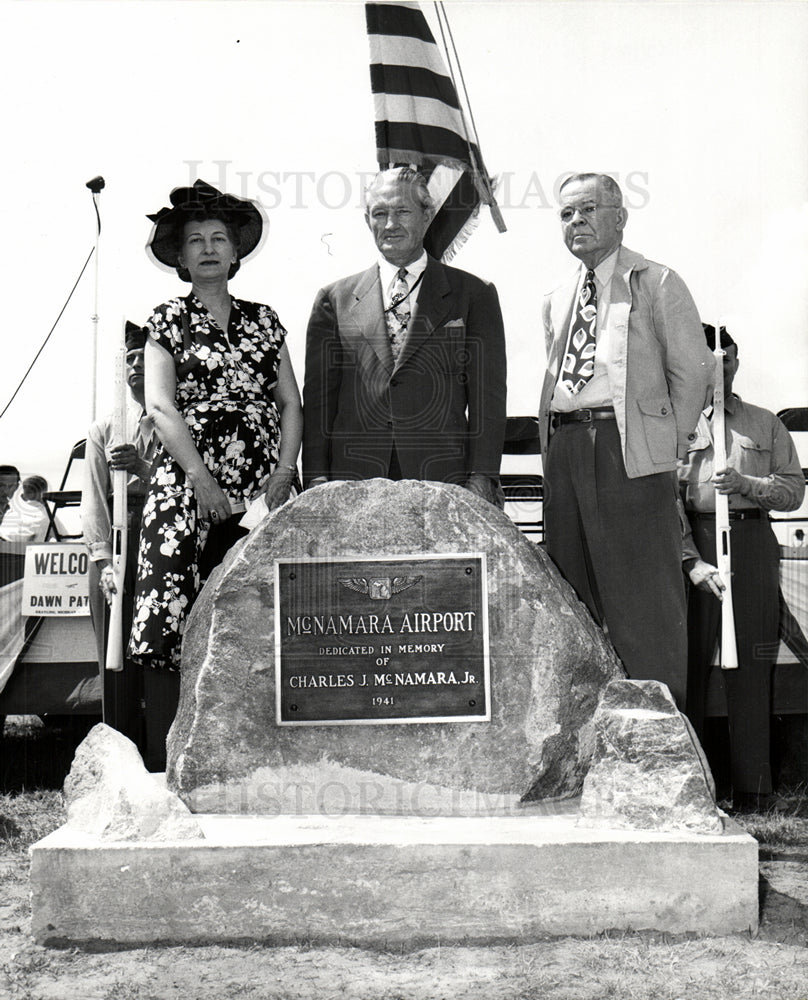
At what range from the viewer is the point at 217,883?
2848mm

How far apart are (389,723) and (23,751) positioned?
353 cm

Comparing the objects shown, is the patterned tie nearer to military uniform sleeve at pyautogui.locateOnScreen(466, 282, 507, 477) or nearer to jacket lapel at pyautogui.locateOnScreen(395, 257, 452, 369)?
jacket lapel at pyautogui.locateOnScreen(395, 257, 452, 369)

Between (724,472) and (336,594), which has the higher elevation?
(724,472)

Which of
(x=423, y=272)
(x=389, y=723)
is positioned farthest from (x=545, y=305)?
(x=389, y=723)

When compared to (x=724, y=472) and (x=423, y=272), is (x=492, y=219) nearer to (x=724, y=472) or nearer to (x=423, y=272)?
(x=423, y=272)

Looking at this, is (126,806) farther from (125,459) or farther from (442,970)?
(125,459)

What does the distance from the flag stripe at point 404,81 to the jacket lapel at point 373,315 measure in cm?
164

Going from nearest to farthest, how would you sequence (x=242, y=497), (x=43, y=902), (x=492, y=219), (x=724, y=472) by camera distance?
1. (x=43, y=902)
2. (x=242, y=497)
3. (x=724, y=472)
4. (x=492, y=219)

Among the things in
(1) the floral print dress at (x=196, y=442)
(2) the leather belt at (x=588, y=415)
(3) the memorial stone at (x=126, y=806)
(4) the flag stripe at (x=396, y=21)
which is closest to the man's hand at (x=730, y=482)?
(2) the leather belt at (x=588, y=415)

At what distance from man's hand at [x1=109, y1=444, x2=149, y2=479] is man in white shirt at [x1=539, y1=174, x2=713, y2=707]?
4.92 feet

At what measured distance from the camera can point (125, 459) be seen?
389cm

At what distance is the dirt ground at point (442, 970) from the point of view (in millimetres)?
2498

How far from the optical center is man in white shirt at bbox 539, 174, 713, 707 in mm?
3432

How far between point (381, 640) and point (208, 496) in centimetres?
72
